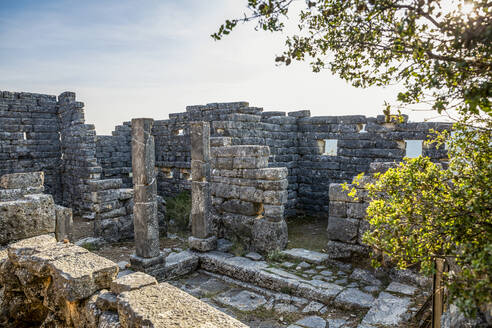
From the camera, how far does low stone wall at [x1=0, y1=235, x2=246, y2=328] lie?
2.50m

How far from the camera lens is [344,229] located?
5.59m

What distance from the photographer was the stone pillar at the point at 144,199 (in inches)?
234

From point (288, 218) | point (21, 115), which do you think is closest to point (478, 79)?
point (288, 218)

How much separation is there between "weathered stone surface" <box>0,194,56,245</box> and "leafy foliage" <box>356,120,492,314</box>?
14.6ft

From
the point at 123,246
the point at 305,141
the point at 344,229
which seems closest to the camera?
the point at 344,229

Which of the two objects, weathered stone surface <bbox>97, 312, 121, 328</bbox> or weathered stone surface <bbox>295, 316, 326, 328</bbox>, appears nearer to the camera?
weathered stone surface <bbox>97, 312, 121, 328</bbox>

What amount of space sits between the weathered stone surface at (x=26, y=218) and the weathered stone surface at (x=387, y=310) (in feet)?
15.1

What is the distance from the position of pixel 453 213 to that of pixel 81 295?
318 cm

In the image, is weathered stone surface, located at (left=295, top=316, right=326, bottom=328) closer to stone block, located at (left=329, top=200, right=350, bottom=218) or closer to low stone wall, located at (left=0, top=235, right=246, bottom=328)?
stone block, located at (left=329, top=200, right=350, bottom=218)

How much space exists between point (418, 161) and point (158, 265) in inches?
201

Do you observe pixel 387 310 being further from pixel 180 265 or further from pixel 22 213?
pixel 22 213

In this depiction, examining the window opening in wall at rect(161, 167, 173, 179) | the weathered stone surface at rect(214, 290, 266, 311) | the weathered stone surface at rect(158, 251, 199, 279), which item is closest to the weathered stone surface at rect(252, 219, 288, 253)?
the weathered stone surface at rect(214, 290, 266, 311)

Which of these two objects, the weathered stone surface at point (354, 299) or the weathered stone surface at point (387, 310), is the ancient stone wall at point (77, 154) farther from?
the weathered stone surface at point (387, 310)

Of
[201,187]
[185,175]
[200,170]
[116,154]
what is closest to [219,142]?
[200,170]
